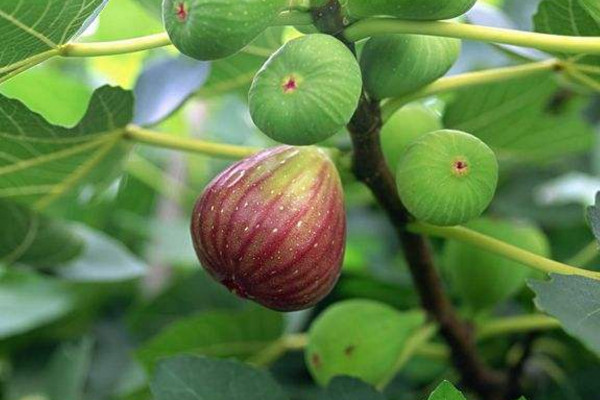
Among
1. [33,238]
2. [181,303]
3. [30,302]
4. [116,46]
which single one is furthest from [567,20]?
[30,302]

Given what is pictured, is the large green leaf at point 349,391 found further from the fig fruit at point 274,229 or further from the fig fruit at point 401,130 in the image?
the fig fruit at point 401,130

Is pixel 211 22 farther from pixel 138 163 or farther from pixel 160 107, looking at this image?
pixel 138 163

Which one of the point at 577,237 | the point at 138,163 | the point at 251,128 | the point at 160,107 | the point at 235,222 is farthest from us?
the point at 251,128

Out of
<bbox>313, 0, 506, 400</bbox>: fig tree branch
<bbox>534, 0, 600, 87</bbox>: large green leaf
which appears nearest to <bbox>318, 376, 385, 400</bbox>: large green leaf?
<bbox>313, 0, 506, 400</bbox>: fig tree branch

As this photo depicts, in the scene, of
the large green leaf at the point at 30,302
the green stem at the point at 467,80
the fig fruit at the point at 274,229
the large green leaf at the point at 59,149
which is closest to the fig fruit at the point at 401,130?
the green stem at the point at 467,80

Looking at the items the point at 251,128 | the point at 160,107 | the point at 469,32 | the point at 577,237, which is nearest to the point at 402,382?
the point at 577,237

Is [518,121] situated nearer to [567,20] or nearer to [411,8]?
[567,20]

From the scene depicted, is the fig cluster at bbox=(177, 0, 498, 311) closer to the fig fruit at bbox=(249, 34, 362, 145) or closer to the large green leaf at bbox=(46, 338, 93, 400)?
the fig fruit at bbox=(249, 34, 362, 145)
